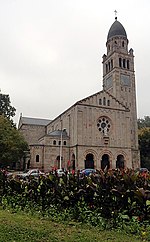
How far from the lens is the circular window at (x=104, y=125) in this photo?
49438 mm

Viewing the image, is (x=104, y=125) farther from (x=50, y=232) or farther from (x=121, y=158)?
(x=50, y=232)

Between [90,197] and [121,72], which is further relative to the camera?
[121,72]

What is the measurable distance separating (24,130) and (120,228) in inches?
2425

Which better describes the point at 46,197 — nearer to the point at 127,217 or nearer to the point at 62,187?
the point at 62,187

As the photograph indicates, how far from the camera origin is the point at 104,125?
5009cm

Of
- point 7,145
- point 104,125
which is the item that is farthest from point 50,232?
point 104,125

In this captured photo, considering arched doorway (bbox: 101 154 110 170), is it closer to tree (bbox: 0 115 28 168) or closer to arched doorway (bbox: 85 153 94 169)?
arched doorway (bbox: 85 153 94 169)

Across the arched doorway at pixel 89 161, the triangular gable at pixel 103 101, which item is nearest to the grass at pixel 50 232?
the arched doorway at pixel 89 161

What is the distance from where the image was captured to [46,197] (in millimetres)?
9344

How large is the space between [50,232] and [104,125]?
1730 inches

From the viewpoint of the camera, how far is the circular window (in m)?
49.4

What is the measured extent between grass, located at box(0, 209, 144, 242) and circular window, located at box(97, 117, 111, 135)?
139 ft

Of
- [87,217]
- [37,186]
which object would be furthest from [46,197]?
[87,217]

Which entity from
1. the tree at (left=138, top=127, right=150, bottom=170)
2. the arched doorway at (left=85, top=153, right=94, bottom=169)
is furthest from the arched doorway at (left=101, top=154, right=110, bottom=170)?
the tree at (left=138, top=127, right=150, bottom=170)
